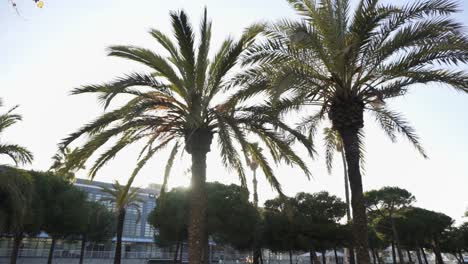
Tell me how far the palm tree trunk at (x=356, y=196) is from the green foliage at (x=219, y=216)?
710 inches

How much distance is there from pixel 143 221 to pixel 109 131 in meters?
52.1

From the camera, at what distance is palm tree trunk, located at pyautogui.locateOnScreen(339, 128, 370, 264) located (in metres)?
8.27

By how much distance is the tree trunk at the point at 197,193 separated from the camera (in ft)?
28.3

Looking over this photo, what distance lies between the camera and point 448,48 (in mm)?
8195

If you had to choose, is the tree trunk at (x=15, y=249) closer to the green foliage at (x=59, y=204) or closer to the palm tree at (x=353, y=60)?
the green foliage at (x=59, y=204)

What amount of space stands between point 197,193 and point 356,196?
4.31 meters

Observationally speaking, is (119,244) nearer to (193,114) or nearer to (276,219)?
(276,219)

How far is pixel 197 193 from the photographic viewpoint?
913cm

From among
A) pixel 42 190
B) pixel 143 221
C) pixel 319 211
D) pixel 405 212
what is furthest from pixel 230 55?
pixel 143 221

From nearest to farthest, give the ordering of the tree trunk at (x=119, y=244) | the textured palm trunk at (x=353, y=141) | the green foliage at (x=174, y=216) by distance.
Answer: the textured palm trunk at (x=353, y=141) < the tree trunk at (x=119, y=244) < the green foliage at (x=174, y=216)

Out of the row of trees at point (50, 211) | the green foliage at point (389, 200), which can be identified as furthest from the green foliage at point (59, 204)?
the green foliage at point (389, 200)

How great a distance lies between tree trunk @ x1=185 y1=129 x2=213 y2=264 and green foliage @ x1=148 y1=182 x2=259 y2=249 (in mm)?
17564

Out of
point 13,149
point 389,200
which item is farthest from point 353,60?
point 389,200

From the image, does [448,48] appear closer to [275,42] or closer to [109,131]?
[275,42]
